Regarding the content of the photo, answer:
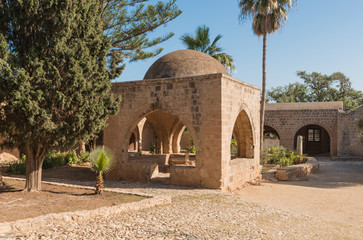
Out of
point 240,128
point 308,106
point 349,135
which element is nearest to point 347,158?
point 349,135

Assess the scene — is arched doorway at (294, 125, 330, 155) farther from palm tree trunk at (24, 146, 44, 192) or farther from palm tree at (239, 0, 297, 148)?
palm tree trunk at (24, 146, 44, 192)

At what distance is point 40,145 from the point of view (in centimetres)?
754

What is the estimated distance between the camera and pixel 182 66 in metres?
9.99

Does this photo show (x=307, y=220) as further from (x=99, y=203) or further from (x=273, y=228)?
(x=99, y=203)

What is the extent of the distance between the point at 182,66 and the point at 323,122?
44.6 ft

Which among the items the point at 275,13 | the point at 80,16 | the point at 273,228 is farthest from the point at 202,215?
the point at 275,13

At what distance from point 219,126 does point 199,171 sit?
1383 millimetres

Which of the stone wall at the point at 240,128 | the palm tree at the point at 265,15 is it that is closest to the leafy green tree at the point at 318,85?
the palm tree at the point at 265,15

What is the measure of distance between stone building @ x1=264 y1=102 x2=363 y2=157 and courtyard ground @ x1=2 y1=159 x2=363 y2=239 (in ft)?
35.2

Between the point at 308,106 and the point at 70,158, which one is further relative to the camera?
the point at 308,106

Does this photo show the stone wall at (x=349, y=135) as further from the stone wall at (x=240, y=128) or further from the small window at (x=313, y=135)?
the stone wall at (x=240, y=128)

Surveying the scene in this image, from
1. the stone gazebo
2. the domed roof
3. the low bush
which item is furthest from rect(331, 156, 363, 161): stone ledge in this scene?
the domed roof

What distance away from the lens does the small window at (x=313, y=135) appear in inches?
981

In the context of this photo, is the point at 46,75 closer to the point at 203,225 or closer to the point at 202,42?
the point at 203,225
